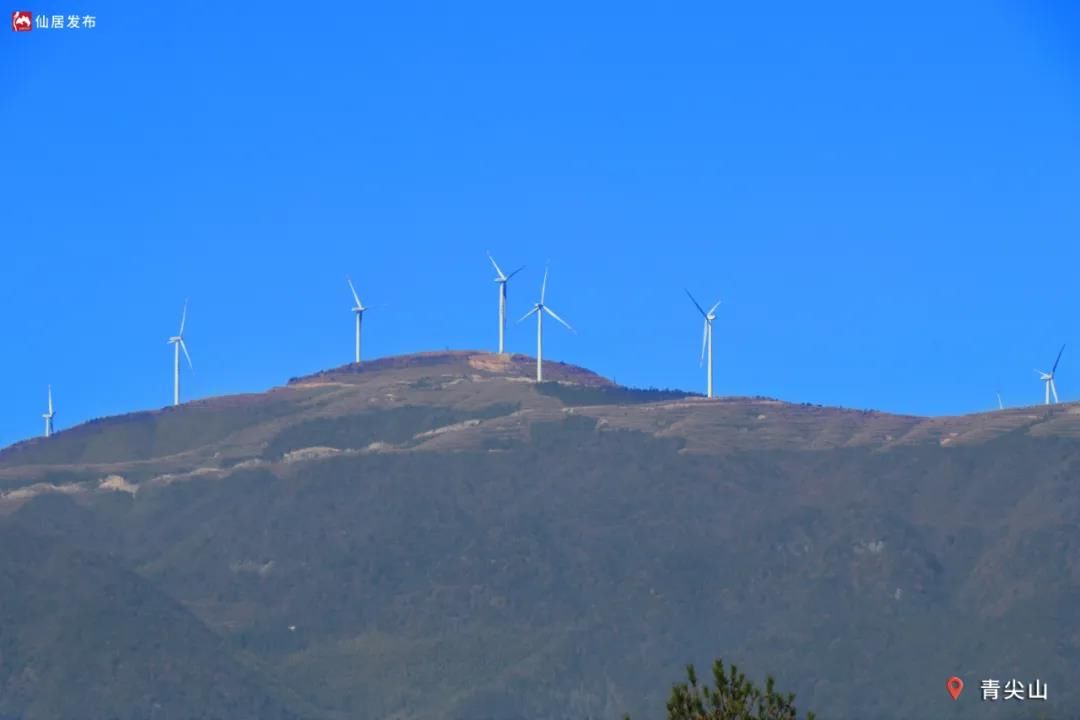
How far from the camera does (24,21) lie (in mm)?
140500

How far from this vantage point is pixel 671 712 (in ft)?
153

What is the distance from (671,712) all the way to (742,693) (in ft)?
5.29

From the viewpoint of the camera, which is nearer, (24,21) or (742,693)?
(742,693)

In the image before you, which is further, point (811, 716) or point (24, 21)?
point (24, 21)

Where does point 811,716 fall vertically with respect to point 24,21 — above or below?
below

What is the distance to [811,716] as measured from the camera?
50.2 m

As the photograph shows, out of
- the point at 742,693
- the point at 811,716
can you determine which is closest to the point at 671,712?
the point at 742,693

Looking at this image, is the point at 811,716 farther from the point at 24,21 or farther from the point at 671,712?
the point at 24,21

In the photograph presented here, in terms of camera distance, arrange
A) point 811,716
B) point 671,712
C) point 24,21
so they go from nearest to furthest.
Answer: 1. point 671,712
2. point 811,716
3. point 24,21

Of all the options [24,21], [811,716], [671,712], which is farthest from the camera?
[24,21]

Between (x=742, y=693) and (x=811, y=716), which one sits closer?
(x=742, y=693)

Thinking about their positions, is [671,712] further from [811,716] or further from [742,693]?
[811,716]

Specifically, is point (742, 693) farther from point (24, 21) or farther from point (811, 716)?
point (24, 21)

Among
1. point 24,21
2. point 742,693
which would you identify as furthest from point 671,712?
point 24,21
